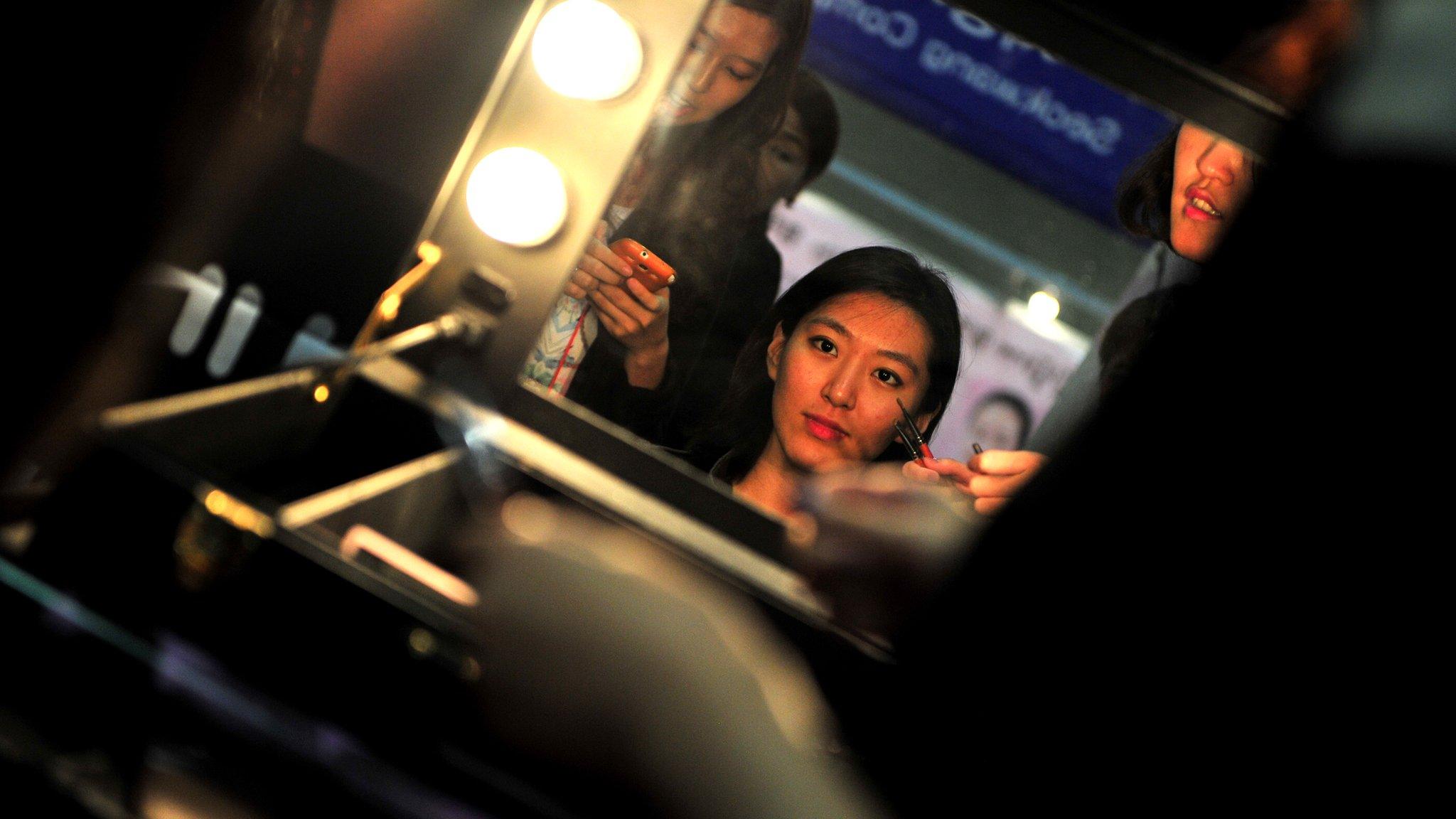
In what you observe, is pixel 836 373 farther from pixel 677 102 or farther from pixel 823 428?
pixel 677 102

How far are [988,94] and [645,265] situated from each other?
1.31 ft

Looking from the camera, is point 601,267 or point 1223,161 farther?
point 601,267

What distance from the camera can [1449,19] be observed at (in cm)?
50

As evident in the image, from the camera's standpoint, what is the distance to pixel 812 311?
987 mm

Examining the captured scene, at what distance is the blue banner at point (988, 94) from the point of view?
95 centimetres

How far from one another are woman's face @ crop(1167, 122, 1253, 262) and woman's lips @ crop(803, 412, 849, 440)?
0.38m

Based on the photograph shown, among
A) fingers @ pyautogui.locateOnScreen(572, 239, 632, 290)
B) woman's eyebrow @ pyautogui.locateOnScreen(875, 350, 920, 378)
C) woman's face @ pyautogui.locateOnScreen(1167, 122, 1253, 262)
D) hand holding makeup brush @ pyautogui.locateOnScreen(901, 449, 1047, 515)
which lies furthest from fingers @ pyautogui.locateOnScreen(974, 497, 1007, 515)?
fingers @ pyautogui.locateOnScreen(572, 239, 632, 290)

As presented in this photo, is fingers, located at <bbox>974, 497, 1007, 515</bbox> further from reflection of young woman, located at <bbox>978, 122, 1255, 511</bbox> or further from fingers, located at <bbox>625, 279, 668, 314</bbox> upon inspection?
fingers, located at <bbox>625, 279, 668, 314</bbox>

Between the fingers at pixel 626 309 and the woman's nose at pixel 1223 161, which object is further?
the fingers at pixel 626 309

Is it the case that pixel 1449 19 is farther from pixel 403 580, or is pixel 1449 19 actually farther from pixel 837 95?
pixel 403 580

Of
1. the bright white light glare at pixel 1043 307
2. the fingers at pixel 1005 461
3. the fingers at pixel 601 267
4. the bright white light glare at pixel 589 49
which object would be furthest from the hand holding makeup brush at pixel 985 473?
the bright white light glare at pixel 589 49

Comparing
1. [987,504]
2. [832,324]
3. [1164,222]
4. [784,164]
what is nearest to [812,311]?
[832,324]

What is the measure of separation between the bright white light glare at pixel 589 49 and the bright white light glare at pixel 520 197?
9 cm

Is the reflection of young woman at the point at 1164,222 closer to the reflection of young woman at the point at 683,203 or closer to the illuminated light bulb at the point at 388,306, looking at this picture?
the reflection of young woman at the point at 683,203
